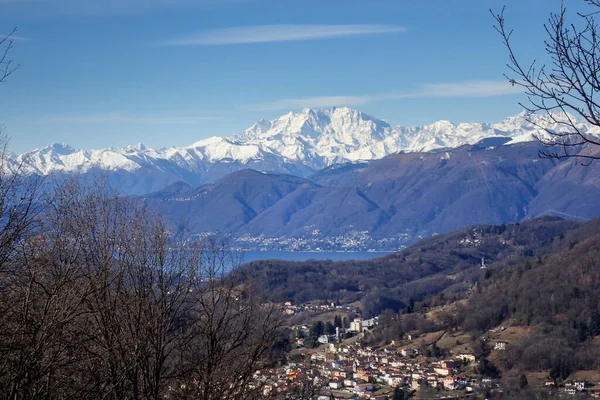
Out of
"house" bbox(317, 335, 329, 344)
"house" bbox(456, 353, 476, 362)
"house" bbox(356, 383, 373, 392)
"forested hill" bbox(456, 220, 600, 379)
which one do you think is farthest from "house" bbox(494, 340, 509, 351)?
"house" bbox(356, 383, 373, 392)

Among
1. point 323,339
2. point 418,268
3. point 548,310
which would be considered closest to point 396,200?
point 418,268

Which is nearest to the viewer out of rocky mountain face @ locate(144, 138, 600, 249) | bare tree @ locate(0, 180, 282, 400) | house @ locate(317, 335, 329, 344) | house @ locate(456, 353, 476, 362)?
bare tree @ locate(0, 180, 282, 400)

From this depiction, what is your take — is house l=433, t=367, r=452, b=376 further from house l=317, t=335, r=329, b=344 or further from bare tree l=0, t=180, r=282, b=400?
bare tree l=0, t=180, r=282, b=400

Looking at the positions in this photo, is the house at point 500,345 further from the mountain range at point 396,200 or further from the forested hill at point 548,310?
the mountain range at point 396,200

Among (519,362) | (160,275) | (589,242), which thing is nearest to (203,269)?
(160,275)

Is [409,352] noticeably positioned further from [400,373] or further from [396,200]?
[396,200]

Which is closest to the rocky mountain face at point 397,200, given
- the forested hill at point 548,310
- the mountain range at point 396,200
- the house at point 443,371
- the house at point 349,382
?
the mountain range at point 396,200

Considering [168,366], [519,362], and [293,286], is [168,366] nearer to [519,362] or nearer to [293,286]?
[519,362]
